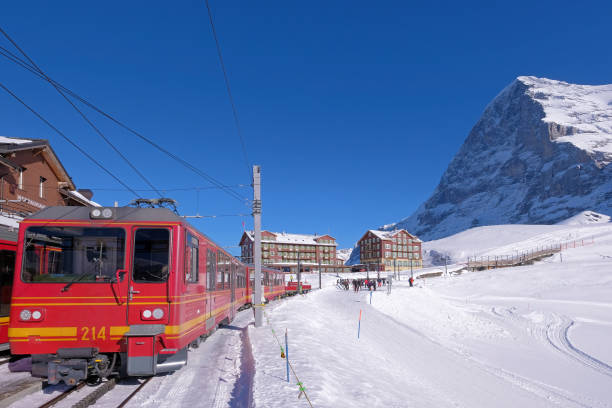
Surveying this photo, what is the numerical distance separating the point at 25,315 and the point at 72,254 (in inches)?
48.8

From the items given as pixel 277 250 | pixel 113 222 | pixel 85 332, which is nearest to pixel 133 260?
pixel 113 222

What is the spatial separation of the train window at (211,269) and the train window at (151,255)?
2.85 m

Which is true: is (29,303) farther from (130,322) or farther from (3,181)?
(3,181)

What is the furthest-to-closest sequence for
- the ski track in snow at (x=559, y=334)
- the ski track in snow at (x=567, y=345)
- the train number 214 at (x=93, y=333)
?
the ski track in snow at (x=559, y=334) < the ski track in snow at (x=567, y=345) < the train number 214 at (x=93, y=333)

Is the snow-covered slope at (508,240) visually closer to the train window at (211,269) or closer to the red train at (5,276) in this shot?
the train window at (211,269)

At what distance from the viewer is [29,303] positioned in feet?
23.9

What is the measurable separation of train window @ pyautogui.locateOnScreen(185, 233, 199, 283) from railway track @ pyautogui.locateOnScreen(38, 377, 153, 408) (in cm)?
215

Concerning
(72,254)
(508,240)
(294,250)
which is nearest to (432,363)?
(72,254)

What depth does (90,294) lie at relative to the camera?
7.39m

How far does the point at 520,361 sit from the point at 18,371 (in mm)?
19477

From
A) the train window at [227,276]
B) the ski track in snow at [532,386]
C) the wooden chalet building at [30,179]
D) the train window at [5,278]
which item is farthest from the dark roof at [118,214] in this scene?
the wooden chalet building at [30,179]

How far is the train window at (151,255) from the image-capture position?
7594 mm

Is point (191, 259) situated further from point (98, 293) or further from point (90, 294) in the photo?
point (90, 294)

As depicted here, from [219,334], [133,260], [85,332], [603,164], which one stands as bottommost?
[219,334]
